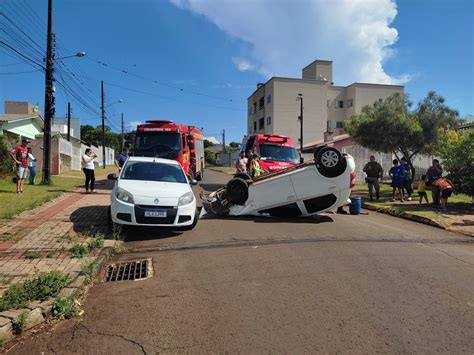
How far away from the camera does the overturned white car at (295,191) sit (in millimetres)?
10125

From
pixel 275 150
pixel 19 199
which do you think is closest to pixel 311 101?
pixel 275 150

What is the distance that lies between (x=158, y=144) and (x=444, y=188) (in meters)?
10.6

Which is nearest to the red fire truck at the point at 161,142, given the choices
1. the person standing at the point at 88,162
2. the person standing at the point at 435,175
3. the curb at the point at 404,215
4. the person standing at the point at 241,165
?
the person standing at the point at 88,162

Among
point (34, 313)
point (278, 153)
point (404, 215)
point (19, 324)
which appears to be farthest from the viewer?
point (278, 153)

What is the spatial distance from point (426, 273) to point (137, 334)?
4.17m

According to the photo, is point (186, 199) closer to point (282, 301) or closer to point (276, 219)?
point (276, 219)

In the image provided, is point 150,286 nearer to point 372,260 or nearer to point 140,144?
point 372,260

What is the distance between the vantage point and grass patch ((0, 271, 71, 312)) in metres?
4.43

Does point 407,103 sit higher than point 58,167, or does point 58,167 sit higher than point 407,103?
point 407,103

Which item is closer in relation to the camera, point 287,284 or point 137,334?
point 137,334

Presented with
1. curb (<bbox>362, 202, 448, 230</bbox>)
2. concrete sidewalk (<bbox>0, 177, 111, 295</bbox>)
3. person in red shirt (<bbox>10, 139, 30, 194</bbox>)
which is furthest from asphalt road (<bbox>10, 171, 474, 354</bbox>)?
person in red shirt (<bbox>10, 139, 30, 194</bbox>)

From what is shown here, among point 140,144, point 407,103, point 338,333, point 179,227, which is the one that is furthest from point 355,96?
point 338,333

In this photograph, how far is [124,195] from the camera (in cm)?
821

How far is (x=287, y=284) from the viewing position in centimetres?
539
